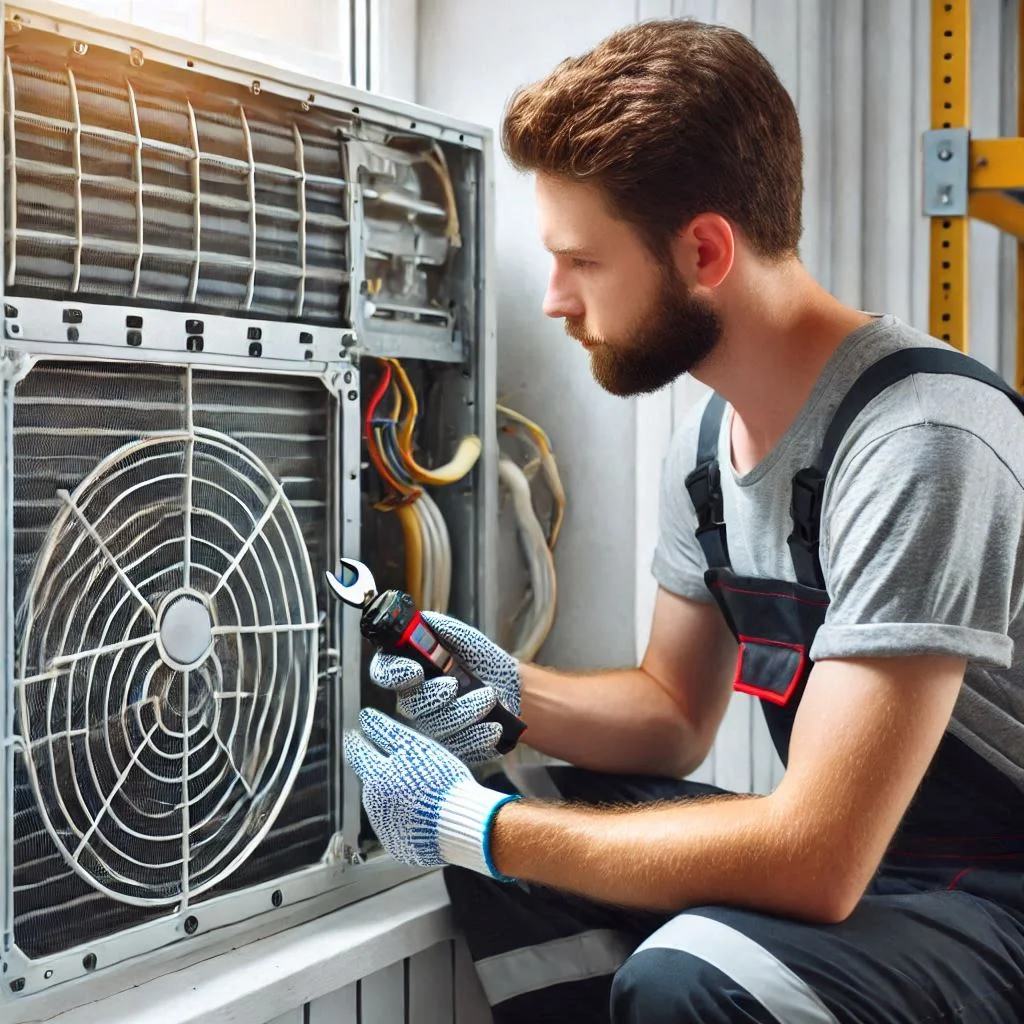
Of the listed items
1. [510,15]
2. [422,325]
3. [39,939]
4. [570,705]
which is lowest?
[39,939]

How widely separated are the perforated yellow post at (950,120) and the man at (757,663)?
0.34 meters

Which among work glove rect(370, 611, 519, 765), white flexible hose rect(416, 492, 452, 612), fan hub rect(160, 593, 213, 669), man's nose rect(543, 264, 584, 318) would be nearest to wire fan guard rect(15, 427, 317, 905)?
fan hub rect(160, 593, 213, 669)

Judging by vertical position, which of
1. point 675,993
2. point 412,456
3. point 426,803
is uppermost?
point 412,456

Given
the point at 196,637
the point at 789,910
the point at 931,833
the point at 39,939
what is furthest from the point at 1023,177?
the point at 39,939

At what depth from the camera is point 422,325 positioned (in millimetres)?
1523

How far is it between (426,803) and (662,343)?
20.8 inches

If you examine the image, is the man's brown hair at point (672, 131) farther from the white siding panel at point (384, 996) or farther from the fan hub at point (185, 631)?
the white siding panel at point (384, 996)

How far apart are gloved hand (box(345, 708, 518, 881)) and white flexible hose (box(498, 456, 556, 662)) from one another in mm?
465

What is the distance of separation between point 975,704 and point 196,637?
0.77 m

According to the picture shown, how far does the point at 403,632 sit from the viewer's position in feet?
4.24

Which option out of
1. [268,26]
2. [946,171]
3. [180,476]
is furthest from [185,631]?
[946,171]

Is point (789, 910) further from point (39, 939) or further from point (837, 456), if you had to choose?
point (39, 939)

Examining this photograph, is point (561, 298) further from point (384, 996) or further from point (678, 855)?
point (384, 996)

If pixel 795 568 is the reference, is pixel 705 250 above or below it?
above
